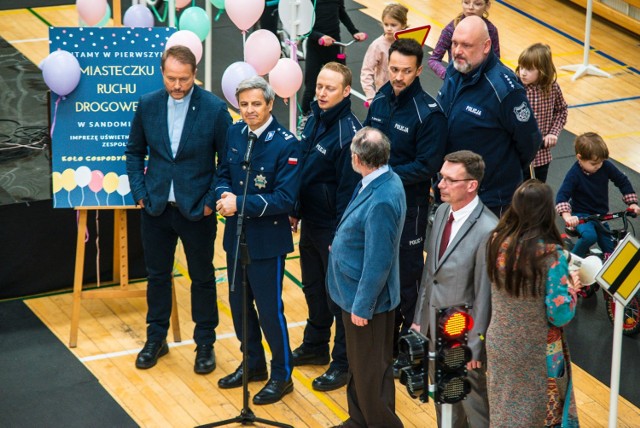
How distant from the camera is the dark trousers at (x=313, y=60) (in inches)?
434

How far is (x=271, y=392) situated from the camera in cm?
680

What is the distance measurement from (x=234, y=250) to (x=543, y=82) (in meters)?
3.02

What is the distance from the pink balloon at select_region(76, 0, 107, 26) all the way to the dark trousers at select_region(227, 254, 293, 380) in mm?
2812

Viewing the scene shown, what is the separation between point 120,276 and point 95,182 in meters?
0.90

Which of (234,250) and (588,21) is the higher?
(588,21)

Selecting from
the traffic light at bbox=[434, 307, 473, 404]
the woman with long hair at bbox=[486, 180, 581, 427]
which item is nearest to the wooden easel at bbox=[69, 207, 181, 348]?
the woman with long hair at bbox=[486, 180, 581, 427]

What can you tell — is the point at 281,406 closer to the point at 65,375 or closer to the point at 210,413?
the point at 210,413

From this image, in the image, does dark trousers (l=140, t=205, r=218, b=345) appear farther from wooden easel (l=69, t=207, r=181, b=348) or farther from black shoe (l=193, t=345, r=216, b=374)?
wooden easel (l=69, t=207, r=181, b=348)

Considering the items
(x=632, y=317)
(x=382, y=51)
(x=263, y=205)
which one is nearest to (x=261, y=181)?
(x=263, y=205)

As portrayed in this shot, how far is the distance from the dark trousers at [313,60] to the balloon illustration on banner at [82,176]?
4103 mm

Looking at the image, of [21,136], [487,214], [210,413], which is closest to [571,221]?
[487,214]

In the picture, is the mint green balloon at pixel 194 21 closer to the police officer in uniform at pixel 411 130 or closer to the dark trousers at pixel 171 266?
the dark trousers at pixel 171 266

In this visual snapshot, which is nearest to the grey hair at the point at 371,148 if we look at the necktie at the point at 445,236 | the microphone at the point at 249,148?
the necktie at the point at 445,236

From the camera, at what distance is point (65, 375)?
23.4ft
